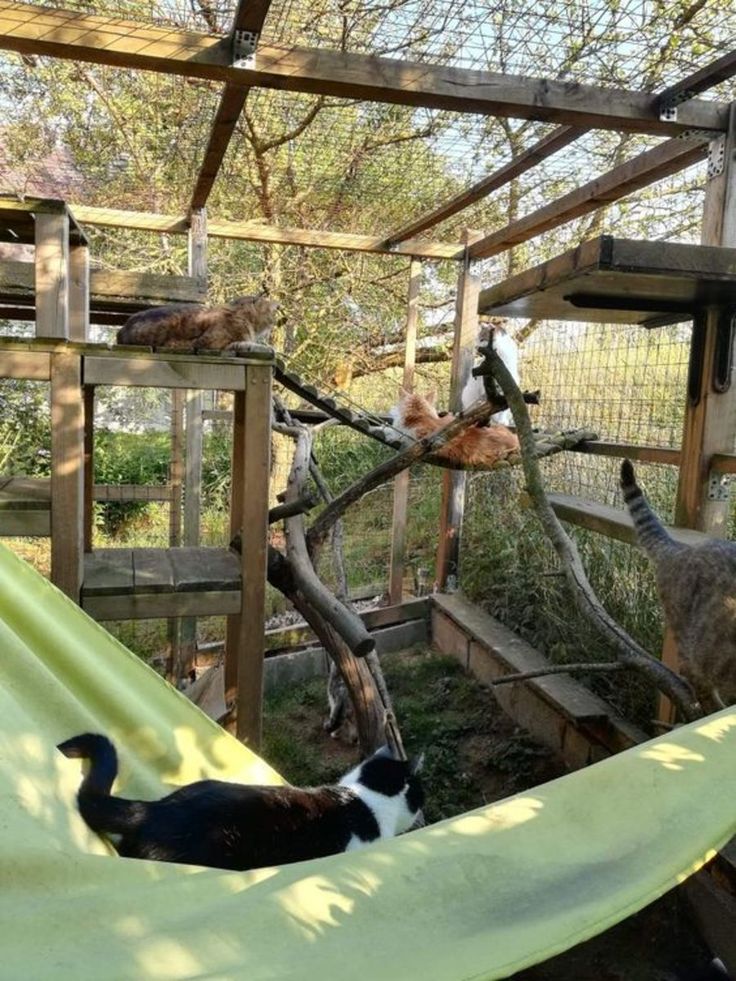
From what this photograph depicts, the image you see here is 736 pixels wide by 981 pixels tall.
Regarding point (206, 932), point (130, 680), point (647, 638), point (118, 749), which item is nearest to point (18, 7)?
point (130, 680)

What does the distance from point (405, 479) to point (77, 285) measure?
2.36 m

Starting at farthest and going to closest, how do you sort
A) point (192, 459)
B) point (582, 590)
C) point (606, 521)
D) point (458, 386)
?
point (458, 386) → point (192, 459) → point (606, 521) → point (582, 590)

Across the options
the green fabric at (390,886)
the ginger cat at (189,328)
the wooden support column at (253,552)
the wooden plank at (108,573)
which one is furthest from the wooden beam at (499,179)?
the green fabric at (390,886)

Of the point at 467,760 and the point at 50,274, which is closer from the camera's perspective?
the point at 50,274

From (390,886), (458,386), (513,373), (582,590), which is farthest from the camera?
(513,373)

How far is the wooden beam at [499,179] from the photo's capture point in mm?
2893

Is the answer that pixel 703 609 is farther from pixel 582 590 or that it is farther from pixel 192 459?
pixel 192 459

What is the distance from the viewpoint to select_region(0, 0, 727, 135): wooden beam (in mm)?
2207

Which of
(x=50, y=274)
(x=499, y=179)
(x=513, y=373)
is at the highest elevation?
(x=499, y=179)

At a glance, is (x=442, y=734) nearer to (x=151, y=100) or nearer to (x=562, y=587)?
(x=562, y=587)

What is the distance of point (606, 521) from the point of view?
8.00ft

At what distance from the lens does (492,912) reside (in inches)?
33.1

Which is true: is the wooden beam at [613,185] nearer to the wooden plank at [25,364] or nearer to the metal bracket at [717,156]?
the metal bracket at [717,156]

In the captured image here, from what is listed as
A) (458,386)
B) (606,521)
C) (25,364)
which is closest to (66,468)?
(25,364)
